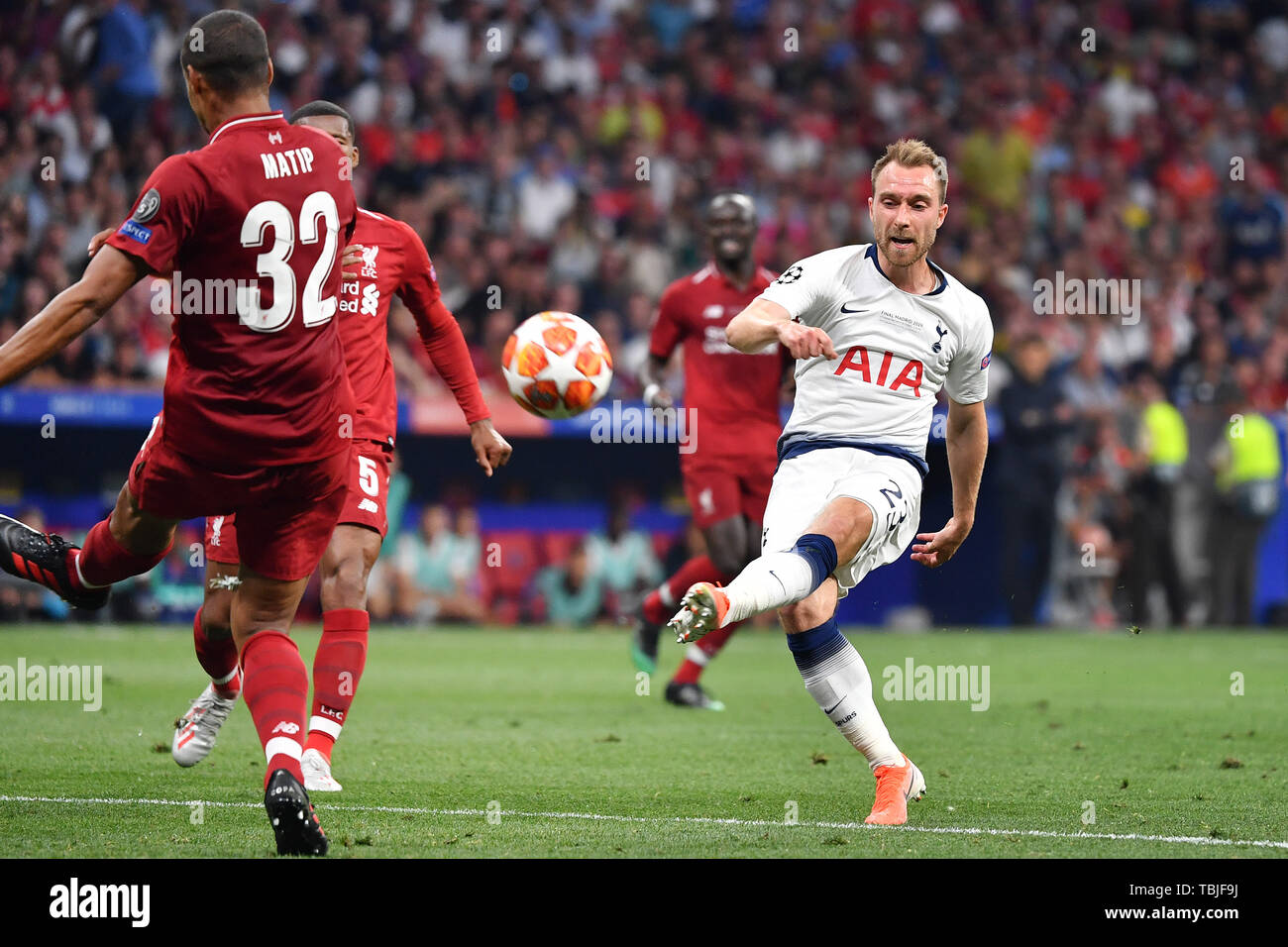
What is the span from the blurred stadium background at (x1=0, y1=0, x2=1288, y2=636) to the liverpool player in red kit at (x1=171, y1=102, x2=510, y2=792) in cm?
826

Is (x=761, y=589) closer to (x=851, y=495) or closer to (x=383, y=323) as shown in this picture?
(x=851, y=495)

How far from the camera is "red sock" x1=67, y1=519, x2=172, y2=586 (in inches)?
206

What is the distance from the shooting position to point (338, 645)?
6301mm

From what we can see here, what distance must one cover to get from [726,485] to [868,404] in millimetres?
4098

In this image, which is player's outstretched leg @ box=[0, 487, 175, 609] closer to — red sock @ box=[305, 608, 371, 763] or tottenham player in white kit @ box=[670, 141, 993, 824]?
red sock @ box=[305, 608, 371, 763]

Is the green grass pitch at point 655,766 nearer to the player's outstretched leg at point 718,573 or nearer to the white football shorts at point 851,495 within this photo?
the player's outstretched leg at point 718,573

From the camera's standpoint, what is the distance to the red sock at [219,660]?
21.8ft

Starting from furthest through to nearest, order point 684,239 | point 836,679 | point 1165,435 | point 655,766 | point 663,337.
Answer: point 684,239
point 1165,435
point 663,337
point 655,766
point 836,679

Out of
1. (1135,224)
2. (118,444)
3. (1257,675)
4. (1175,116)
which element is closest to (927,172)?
(1257,675)

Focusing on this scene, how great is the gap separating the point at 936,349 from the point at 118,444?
35.9ft

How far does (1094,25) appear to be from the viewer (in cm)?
2327

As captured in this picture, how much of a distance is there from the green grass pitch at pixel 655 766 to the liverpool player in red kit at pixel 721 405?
0.92 m

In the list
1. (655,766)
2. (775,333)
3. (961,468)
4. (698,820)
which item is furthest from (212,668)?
(961,468)
